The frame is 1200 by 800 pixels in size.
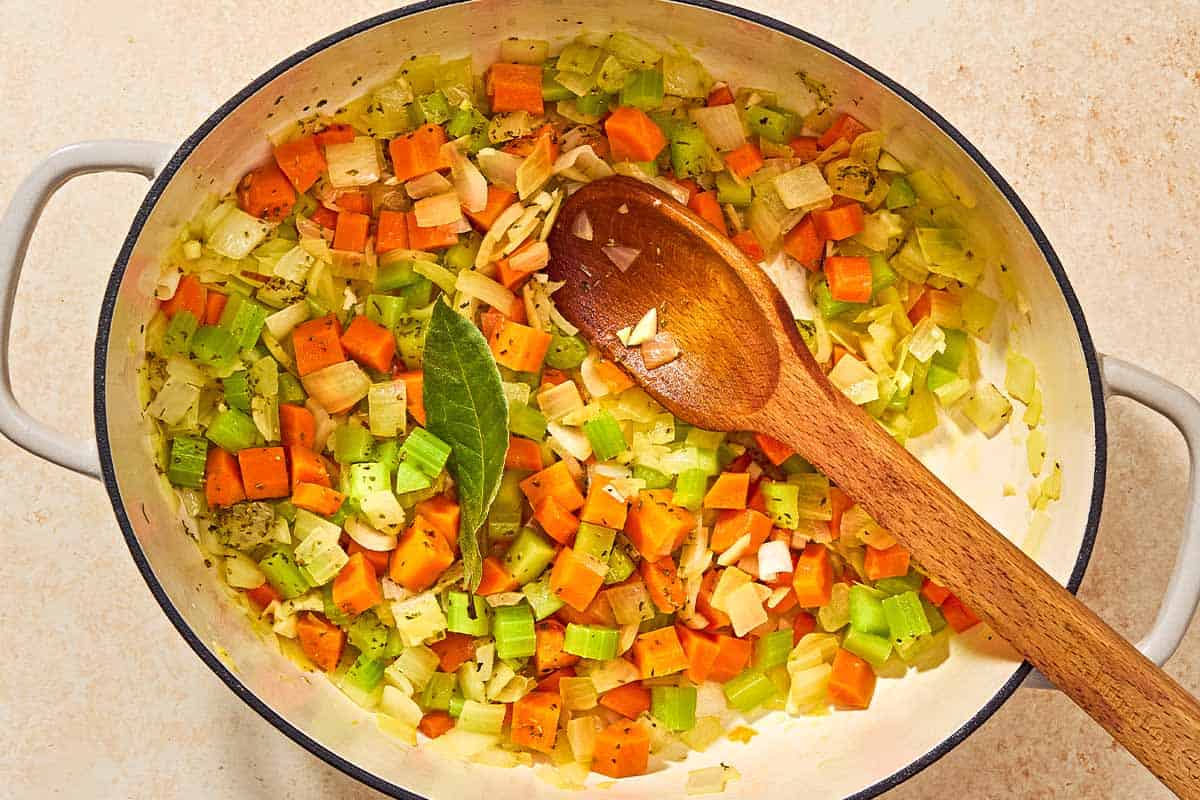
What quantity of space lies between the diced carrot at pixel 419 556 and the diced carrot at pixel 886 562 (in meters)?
0.65

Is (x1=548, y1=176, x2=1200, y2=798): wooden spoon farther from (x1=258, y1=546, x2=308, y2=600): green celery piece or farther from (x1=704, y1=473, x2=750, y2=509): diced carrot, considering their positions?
(x1=258, y1=546, x2=308, y2=600): green celery piece

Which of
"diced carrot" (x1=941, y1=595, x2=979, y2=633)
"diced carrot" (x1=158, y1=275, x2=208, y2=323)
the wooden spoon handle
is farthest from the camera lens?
"diced carrot" (x1=941, y1=595, x2=979, y2=633)

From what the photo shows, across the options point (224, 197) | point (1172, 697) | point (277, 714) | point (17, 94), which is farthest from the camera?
point (17, 94)

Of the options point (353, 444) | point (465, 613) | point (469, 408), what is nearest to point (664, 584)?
point (465, 613)

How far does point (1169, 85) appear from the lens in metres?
1.81

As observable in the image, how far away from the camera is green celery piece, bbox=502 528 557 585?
1.68 meters

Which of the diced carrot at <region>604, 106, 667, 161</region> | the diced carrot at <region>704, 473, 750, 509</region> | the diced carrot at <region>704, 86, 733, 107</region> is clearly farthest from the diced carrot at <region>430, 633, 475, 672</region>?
the diced carrot at <region>704, 86, 733, 107</region>

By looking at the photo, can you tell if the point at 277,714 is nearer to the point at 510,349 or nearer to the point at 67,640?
the point at 67,640

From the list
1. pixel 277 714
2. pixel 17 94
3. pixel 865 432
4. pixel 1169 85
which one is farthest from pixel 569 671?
pixel 1169 85

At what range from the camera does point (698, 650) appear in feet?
5.64

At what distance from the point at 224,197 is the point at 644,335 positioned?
0.65 m

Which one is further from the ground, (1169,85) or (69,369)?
(1169,85)

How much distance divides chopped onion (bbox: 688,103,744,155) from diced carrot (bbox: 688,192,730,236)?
0.08 meters

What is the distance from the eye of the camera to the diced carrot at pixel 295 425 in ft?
5.46
